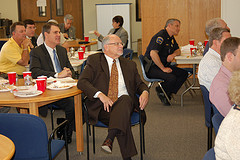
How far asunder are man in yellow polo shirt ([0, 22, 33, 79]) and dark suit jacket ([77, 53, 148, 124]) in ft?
5.23

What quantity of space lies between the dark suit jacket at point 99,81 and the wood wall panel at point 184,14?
15.1ft

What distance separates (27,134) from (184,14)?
20.8 ft

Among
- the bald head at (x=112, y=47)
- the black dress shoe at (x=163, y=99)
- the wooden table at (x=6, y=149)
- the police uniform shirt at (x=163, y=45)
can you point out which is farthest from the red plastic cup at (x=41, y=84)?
the black dress shoe at (x=163, y=99)

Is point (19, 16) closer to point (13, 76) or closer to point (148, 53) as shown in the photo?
point (148, 53)

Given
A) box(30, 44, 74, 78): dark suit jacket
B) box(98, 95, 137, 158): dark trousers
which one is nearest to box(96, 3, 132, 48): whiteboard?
box(30, 44, 74, 78): dark suit jacket

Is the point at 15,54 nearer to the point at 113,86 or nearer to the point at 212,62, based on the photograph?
the point at 113,86

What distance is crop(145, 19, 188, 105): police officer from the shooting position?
5.64m

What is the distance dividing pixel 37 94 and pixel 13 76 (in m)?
0.63

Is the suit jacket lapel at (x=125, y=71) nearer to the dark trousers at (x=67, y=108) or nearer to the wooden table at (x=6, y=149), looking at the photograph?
the dark trousers at (x=67, y=108)

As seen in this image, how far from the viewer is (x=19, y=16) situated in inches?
488

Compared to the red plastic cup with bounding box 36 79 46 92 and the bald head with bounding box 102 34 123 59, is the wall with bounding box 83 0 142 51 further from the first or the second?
the red plastic cup with bounding box 36 79 46 92

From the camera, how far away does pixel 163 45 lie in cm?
571

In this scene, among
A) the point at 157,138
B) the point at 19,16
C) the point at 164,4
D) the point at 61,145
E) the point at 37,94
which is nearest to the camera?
the point at 61,145

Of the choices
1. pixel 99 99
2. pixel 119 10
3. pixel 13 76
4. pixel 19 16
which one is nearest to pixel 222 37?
pixel 99 99
